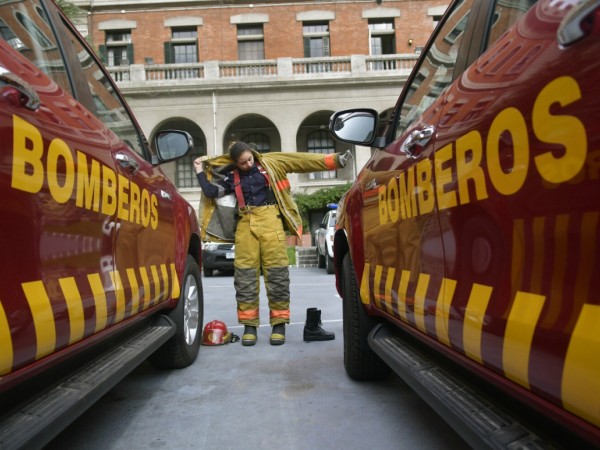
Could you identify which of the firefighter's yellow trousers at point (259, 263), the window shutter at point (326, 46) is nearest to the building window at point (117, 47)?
the window shutter at point (326, 46)

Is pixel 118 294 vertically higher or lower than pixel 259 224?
lower

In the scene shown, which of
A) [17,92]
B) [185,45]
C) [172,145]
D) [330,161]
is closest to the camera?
[17,92]

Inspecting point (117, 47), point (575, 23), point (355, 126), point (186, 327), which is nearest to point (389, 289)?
point (355, 126)

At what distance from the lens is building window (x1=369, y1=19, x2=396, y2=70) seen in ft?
71.4

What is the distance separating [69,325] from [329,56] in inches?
813

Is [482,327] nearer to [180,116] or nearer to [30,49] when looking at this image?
[30,49]

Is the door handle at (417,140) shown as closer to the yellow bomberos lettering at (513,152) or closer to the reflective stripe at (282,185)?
the yellow bomberos lettering at (513,152)

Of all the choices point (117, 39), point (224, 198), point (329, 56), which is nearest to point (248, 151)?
point (224, 198)

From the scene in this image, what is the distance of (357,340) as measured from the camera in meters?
2.97

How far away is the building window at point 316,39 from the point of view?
21.6 metres

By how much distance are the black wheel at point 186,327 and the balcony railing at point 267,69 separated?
17.0 metres

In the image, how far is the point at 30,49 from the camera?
6.18 feet

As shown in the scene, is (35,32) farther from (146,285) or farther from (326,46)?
(326,46)

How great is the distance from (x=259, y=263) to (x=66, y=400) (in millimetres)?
2837
